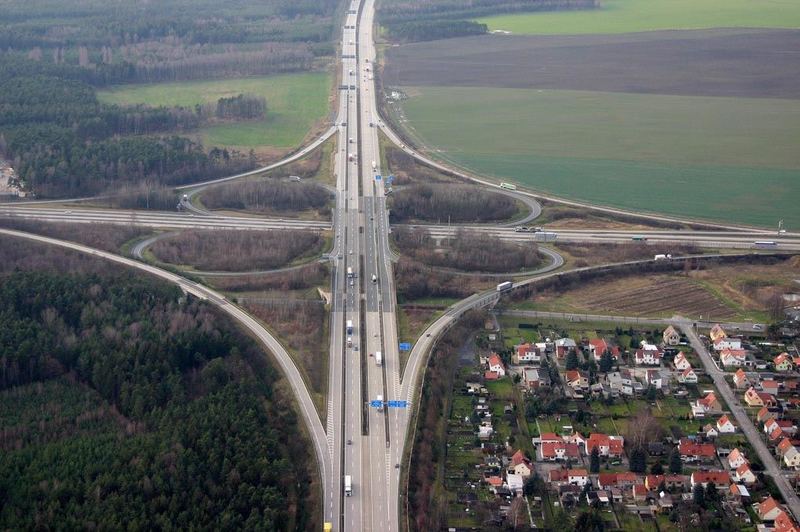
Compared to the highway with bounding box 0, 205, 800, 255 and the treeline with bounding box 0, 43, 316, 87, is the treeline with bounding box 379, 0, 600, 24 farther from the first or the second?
the highway with bounding box 0, 205, 800, 255

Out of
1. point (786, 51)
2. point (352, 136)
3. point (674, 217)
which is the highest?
point (786, 51)

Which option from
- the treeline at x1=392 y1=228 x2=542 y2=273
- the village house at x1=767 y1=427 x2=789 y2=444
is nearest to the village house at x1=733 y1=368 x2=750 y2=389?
the village house at x1=767 y1=427 x2=789 y2=444

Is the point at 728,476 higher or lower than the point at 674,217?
lower

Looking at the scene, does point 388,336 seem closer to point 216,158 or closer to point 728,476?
point 728,476

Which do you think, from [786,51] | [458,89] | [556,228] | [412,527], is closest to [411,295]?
[556,228]

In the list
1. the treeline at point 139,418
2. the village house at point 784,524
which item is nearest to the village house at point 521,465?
the treeline at point 139,418

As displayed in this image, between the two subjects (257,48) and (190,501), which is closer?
(190,501)

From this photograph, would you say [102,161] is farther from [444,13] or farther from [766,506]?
[444,13]
